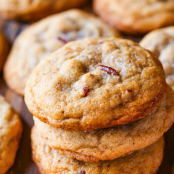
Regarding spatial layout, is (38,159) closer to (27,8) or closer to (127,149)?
(127,149)

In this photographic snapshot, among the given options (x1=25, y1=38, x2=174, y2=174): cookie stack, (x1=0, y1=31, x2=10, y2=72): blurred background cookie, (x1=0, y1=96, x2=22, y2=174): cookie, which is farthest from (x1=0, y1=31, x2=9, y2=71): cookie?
(x1=25, y1=38, x2=174, y2=174): cookie stack

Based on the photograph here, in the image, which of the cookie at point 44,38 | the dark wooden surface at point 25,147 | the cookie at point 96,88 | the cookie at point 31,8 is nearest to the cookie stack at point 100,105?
the cookie at point 96,88

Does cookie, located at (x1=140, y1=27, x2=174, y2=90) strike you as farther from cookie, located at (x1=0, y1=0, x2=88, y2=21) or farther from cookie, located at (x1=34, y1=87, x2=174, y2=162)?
cookie, located at (x1=0, y1=0, x2=88, y2=21)

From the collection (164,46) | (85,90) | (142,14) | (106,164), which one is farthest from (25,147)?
(142,14)

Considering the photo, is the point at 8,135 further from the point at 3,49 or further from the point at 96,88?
the point at 3,49

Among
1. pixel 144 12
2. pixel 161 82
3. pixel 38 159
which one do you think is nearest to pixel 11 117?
pixel 38 159

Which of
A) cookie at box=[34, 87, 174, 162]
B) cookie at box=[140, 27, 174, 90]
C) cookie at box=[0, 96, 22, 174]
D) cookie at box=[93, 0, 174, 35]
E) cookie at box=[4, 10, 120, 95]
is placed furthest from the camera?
cookie at box=[93, 0, 174, 35]

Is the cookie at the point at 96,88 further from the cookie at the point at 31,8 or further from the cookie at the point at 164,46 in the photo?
the cookie at the point at 31,8
